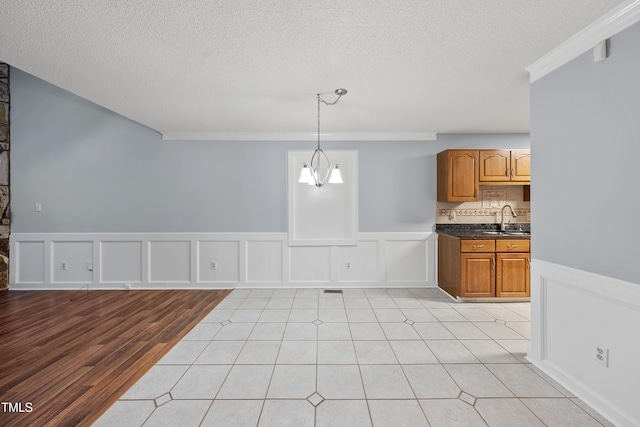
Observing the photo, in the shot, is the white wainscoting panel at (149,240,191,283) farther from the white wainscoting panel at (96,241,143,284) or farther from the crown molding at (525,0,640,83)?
the crown molding at (525,0,640,83)

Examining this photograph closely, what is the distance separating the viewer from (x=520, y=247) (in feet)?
11.8

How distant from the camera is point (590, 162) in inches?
69.8

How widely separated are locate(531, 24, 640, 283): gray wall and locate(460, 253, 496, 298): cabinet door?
145cm

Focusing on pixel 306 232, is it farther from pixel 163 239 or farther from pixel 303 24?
pixel 303 24

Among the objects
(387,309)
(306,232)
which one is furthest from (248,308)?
(387,309)

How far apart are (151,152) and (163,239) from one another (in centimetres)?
137

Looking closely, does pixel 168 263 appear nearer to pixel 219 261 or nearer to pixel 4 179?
pixel 219 261

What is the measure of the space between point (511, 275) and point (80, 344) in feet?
16.2

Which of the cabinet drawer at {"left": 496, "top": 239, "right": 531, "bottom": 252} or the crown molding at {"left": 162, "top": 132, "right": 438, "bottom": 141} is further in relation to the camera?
the crown molding at {"left": 162, "top": 132, "right": 438, "bottom": 141}

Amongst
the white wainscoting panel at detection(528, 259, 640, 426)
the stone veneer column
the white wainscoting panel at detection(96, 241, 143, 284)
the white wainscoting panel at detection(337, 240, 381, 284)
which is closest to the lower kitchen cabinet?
the white wainscoting panel at detection(337, 240, 381, 284)

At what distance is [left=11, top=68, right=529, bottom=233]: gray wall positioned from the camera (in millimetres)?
4207

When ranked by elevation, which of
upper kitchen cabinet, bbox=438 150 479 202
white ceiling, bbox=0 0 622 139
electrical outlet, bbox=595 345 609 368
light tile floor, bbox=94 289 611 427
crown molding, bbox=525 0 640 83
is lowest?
light tile floor, bbox=94 289 611 427

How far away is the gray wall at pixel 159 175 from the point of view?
166 inches

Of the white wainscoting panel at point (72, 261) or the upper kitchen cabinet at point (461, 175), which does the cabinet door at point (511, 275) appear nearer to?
the upper kitchen cabinet at point (461, 175)
